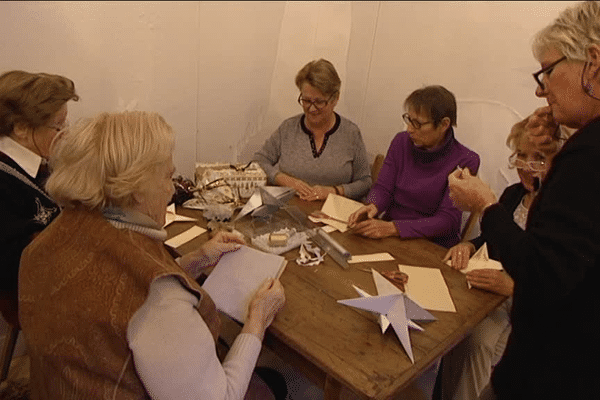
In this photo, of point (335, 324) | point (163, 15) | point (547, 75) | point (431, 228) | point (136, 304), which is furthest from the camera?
point (163, 15)

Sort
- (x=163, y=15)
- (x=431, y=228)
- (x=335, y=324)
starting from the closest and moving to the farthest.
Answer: (x=335, y=324) → (x=431, y=228) → (x=163, y=15)

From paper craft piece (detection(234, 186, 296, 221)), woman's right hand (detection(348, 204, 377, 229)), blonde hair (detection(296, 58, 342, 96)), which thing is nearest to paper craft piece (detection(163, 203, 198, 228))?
paper craft piece (detection(234, 186, 296, 221))

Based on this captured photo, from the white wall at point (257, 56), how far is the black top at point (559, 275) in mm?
1583

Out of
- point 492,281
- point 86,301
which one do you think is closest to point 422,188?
point 492,281

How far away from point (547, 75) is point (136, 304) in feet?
3.35

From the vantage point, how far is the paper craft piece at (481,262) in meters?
1.66

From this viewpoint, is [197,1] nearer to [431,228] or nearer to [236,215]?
[236,215]

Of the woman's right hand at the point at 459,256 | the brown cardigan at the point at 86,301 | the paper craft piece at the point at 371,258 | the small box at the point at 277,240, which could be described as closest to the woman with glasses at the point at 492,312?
the woman's right hand at the point at 459,256

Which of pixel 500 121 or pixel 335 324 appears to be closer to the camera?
pixel 335 324

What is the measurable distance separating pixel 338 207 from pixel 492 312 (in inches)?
29.4

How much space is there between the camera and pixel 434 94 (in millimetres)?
2053

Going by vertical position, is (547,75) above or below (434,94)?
above

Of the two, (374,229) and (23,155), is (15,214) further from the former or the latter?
(374,229)

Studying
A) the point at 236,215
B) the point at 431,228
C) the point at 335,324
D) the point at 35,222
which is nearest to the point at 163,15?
the point at 236,215
